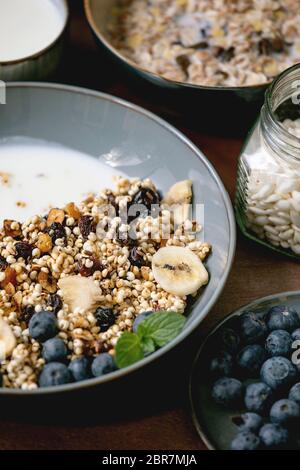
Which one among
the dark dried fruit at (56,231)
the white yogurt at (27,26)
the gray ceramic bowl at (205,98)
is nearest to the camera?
the dark dried fruit at (56,231)

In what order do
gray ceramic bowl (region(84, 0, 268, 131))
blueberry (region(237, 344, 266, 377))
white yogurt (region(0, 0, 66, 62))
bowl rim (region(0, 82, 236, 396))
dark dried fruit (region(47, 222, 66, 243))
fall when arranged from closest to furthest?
bowl rim (region(0, 82, 236, 396))
blueberry (region(237, 344, 266, 377))
dark dried fruit (region(47, 222, 66, 243))
gray ceramic bowl (region(84, 0, 268, 131))
white yogurt (region(0, 0, 66, 62))

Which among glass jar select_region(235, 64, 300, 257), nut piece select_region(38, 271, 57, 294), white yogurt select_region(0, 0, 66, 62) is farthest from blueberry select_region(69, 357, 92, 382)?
white yogurt select_region(0, 0, 66, 62)

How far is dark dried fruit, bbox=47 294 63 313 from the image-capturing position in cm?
112

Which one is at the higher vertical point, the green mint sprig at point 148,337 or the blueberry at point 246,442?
the green mint sprig at point 148,337

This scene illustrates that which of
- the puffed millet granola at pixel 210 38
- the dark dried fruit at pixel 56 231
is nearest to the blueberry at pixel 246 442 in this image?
the dark dried fruit at pixel 56 231

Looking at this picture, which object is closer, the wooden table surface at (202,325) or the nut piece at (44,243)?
the wooden table surface at (202,325)

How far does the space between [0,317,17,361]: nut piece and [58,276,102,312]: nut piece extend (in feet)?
0.32

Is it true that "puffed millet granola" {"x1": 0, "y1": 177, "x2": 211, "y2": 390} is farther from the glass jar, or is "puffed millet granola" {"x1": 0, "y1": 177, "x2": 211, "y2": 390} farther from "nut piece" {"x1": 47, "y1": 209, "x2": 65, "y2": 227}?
the glass jar

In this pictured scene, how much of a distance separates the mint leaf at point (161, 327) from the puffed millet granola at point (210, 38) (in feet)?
1.82

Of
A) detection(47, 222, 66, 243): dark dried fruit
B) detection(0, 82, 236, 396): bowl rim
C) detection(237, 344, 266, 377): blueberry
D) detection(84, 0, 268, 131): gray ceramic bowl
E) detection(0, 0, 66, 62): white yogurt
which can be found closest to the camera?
detection(0, 82, 236, 396): bowl rim

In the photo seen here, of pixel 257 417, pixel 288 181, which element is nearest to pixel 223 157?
pixel 288 181

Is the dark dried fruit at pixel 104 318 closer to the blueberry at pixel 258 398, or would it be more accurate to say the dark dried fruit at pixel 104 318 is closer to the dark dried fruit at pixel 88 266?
the dark dried fruit at pixel 88 266

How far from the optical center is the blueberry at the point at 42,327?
1.08 metres

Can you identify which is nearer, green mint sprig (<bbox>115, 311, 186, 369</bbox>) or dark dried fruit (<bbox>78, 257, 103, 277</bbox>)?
green mint sprig (<bbox>115, 311, 186, 369</bbox>)
